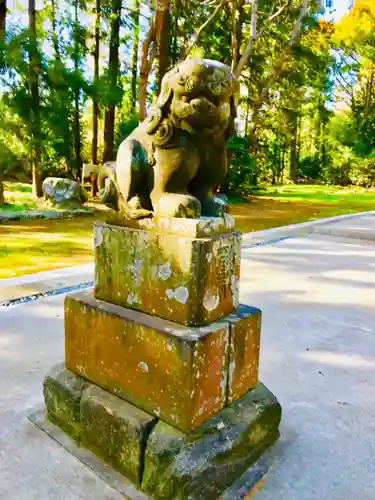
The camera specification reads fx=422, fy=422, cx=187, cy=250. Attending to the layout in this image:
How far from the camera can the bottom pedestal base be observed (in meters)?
1.27

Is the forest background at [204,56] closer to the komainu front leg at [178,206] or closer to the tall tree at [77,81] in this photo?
the tall tree at [77,81]

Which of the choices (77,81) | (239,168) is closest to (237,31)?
(239,168)

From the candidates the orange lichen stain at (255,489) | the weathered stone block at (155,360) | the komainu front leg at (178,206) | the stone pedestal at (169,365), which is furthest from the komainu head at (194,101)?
the orange lichen stain at (255,489)

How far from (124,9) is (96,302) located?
36.7 feet

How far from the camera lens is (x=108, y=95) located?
6.86 m

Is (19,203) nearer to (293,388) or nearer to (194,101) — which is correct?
(293,388)

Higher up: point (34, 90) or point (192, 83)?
point (34, 90)

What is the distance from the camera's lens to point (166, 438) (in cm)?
132

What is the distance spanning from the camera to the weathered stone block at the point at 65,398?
5.20 ft

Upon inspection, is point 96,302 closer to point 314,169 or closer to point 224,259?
point 224,259

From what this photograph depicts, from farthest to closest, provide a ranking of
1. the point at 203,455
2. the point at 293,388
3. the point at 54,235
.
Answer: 1. the point at 54,235
2. the point at 293,388
3. the point at 203,455

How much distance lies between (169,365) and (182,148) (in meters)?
0.72

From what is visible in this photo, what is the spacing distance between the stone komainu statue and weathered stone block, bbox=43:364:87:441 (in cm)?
70

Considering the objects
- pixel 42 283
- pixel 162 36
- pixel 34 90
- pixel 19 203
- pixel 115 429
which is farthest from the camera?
pixel 19 203
